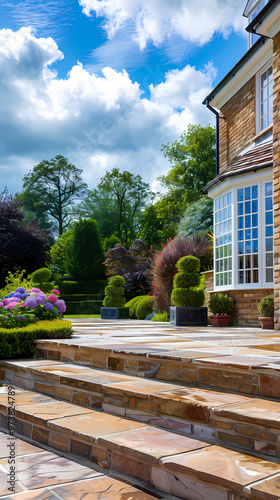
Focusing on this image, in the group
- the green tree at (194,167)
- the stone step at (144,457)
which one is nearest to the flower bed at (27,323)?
the stone step at (144,457)

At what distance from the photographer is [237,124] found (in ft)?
35.2

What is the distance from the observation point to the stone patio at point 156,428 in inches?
67.8

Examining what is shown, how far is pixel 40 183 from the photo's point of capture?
32.2 metres

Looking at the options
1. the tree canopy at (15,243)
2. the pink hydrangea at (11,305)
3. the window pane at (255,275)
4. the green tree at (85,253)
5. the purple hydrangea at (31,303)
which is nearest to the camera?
the pink hydrangea at (11,305)

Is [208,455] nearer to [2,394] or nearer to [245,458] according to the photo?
[245,458]

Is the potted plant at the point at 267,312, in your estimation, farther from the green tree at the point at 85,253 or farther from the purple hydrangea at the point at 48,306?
the green tree at the point at 85,253

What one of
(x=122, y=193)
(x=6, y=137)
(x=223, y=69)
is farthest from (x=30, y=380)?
(x=6, y=137)

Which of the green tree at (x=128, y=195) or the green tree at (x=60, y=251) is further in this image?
the green tree at (x=128, y=195)

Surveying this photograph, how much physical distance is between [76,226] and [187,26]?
1952 centimetres

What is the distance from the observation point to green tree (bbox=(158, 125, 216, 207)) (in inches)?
937

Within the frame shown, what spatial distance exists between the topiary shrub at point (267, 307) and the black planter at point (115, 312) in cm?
652

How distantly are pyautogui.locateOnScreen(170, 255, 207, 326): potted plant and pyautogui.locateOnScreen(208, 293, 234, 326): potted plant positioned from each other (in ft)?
0.68

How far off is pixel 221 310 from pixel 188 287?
2.88 ft

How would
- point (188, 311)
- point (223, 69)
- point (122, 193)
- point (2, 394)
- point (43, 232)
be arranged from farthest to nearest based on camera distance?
point (122, 193)
point (43, 232)
point (223, 69)
point (188, 311)
point (2, 394)
